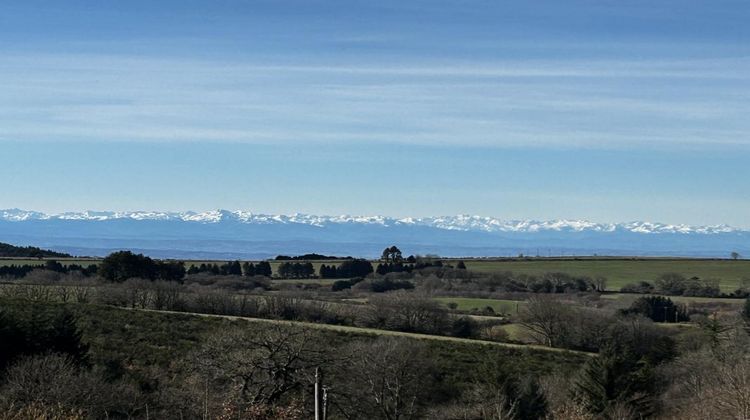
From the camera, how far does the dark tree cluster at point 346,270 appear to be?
140m

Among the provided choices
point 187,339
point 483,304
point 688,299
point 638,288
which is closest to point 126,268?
point 483,304

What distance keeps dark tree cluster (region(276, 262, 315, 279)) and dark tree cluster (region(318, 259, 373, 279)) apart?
69.9 inches

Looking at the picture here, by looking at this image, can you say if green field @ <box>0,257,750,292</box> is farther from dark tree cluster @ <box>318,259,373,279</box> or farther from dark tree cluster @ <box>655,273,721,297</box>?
dark tree cluster @ <box>318,259,373,279</box>

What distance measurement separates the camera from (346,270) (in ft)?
464

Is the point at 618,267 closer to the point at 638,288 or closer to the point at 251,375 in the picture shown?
the point at 638,288

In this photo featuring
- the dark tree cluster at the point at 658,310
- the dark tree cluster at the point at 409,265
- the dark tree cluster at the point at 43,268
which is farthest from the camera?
the dark tree cluster at the point at 409,265

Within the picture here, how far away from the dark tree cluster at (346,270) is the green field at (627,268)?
685 inches

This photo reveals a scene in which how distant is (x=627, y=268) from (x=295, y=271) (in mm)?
52627

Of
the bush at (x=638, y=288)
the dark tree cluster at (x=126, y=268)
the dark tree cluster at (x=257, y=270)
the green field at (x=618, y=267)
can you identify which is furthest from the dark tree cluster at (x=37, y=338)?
the dark tree cluster at (x=257, y=270)

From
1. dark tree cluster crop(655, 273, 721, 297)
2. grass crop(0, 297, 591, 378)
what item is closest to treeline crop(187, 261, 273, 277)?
dark tree cluster crop(655, 273, 721, 297)

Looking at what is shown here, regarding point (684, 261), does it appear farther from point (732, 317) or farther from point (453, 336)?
point (453, 336)

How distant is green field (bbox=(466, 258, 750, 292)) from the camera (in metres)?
133

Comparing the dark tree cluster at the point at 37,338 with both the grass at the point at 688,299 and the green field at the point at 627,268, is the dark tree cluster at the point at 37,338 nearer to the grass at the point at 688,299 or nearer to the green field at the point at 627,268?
the grass at the point at 688,299

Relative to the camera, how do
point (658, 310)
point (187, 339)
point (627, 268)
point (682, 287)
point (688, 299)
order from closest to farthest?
point (187, 339)
point (658, 310)
point (688, 299)
point (682, 287)
point (627, 268)
